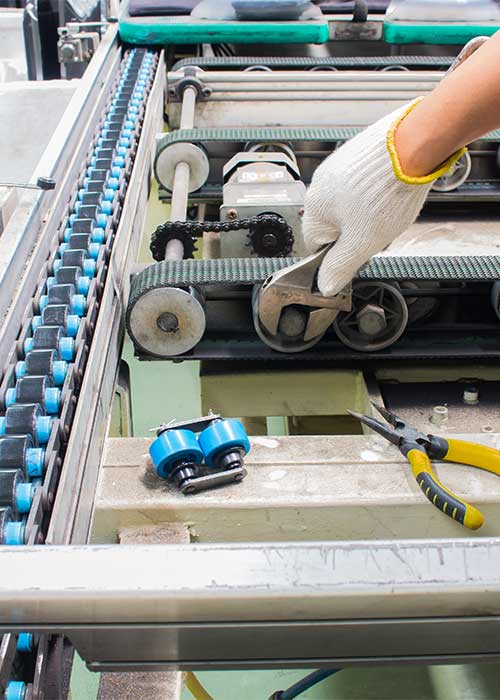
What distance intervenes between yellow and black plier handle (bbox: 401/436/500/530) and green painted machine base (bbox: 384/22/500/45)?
9.25 ft

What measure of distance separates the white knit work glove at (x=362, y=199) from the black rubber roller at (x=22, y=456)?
2.09 ft

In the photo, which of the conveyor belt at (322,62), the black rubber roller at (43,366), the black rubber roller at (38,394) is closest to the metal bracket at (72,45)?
the conveyor belt at (322,62)

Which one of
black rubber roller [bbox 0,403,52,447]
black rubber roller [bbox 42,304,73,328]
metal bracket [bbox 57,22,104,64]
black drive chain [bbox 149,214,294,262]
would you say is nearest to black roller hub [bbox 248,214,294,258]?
black drive chain [bbox 149,214,294,262]

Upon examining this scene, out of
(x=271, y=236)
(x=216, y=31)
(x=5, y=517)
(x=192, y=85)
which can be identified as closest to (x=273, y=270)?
(x=271, y=236)

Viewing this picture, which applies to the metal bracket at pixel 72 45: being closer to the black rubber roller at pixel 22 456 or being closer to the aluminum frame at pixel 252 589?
the black rubber roller at pixel 22 456

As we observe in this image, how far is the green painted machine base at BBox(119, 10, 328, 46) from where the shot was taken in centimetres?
355

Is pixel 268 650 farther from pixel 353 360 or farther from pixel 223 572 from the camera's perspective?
pixel 353 360

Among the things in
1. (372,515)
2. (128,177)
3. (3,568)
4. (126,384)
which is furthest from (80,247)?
(3,568)

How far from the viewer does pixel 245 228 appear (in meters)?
2.01

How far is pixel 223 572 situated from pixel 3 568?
0.23 m

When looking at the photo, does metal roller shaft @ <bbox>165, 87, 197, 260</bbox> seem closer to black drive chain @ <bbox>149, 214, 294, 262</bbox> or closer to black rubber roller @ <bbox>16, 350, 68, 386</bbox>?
black drive chain @ <bbox>149, 214, 294, 262</bbox>

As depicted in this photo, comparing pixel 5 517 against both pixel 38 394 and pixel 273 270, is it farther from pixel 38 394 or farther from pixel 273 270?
pixel 273 270

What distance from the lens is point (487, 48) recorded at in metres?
0.88

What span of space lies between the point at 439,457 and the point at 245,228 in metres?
0.90
